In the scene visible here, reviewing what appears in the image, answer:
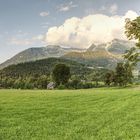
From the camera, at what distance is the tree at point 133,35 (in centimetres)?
4825

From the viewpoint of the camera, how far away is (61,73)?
17725cm

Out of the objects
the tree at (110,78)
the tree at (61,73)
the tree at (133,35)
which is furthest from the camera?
the tree at (110,78)

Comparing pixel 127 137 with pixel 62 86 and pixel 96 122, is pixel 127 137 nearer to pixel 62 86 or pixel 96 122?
pixel 96 122

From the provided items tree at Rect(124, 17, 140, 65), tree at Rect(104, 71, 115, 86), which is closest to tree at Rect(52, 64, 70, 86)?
tree at Rect(104, 71, 115, 86)

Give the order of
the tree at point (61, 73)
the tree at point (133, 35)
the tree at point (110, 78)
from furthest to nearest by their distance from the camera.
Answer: the tree at point (110, 78)
the tree at point (61, 73)
the tree at point (133, 35)

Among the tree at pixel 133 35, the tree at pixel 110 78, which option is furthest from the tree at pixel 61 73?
the tree at pixel 133 35

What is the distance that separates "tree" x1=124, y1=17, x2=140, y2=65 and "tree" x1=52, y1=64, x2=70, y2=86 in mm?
126051

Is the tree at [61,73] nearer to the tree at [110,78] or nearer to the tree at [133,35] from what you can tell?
the tree at [110,78]

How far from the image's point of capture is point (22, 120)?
27.3 m

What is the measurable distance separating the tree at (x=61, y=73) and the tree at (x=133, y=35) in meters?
126

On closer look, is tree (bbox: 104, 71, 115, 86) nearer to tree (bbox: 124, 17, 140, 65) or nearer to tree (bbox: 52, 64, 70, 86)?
tree (bbox: 52, 64, 70, 86)

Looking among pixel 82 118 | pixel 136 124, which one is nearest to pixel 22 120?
pixel 82 118

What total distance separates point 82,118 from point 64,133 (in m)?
7.32

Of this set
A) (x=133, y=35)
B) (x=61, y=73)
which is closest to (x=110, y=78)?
(x=61, y=73)
